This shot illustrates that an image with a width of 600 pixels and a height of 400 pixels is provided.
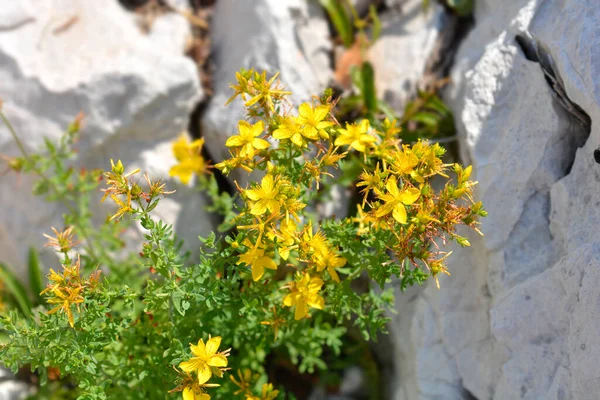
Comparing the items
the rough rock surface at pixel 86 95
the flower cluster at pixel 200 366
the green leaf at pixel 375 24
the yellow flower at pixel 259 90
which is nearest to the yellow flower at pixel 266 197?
the yellow flower at pixel 259 90

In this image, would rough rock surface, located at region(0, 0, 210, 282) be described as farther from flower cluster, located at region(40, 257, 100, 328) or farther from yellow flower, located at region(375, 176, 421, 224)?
yellow flower, located at region(375, 176, 421, 224)

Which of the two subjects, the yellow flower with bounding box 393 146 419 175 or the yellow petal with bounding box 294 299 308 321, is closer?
the yellow flower with bounding box 393 146 419 175

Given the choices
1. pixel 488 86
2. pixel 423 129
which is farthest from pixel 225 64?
pixel 488 86

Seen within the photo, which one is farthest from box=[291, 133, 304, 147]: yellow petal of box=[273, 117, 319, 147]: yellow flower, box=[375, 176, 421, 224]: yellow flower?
box=[375, 176, 421, 224]: yellow flower

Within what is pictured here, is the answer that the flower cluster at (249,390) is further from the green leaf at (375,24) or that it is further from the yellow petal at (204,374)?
the green leaf at (375,24)

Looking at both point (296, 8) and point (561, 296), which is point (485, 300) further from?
point (296, 8)

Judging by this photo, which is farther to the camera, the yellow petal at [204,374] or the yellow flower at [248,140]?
the yellow flower at [248,140]

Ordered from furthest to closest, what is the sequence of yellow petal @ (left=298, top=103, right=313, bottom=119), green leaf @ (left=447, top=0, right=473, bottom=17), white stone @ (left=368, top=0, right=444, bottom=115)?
white stone @ (left=368, top=0, right=444, bottom=115) < green leaf @ (left=447, top=0, right=473, bottom=17) < yellow petal @ (left=298, top=103, right=313, bottom=119)
